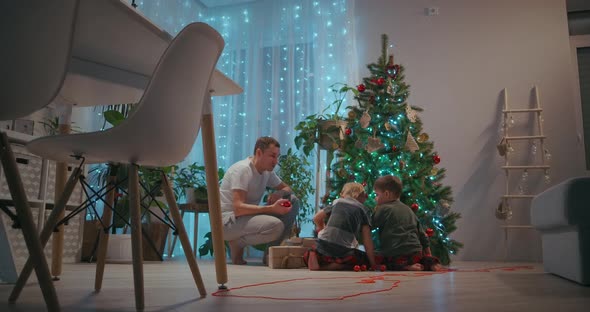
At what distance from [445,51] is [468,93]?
0.54m

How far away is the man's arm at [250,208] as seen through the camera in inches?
144

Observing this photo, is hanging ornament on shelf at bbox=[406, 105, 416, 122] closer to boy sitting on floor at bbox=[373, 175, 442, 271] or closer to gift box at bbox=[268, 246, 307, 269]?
boy sitting on floor at bbox=[373, 175, 442, 271]

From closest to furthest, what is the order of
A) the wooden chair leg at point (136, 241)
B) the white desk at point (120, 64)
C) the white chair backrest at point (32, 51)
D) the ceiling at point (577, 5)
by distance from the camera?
the white chair backrest at point (32, 51), the wooden chair leg at point (136, 241), the white desk at point (120, 64), the ceiling at point (577, 5)

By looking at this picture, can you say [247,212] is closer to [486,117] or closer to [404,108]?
[404,108]

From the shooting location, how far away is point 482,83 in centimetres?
529

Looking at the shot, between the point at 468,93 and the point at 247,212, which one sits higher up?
the point at 468,93

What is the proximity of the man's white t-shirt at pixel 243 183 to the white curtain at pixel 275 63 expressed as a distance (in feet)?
5.31

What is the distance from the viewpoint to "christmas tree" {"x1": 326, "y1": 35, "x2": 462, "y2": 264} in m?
3.67

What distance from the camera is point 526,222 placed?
16.3 feet

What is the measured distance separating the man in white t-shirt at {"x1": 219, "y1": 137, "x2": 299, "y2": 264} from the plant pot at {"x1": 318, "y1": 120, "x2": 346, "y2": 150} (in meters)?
0.51

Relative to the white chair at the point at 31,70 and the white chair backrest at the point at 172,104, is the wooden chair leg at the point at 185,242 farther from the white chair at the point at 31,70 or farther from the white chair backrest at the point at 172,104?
the white chair at the point at 31,70

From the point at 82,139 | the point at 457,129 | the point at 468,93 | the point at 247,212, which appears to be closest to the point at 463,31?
the point at 468,93

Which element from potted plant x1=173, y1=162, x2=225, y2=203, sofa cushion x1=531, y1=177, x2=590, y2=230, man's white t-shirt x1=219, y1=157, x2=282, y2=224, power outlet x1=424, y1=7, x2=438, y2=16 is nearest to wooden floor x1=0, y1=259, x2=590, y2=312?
sofa cushion x1=531, y1=177, x2=590, y2=230

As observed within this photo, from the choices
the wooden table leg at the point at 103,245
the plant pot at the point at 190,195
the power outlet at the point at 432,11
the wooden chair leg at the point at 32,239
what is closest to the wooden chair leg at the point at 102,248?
the wooden table leg at the point at 103,245
